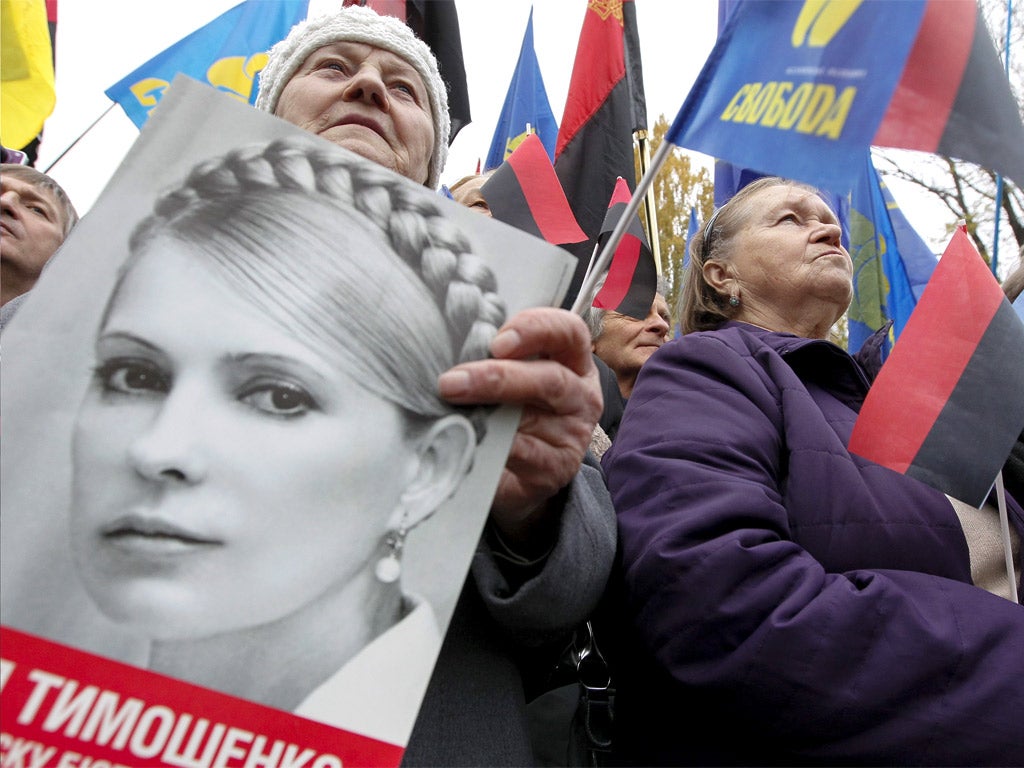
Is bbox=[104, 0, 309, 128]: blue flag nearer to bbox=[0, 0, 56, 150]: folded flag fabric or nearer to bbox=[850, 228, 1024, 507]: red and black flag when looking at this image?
bbox=[0, 0, 56, 150]: folded flag fabric

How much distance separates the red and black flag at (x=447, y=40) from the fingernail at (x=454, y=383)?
3940 mm

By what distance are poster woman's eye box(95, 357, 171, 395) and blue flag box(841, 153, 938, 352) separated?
4517mm

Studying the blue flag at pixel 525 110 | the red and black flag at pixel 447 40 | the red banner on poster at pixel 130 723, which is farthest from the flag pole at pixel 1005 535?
the blue flag at pixel 525 110

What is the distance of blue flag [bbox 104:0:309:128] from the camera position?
407 cm

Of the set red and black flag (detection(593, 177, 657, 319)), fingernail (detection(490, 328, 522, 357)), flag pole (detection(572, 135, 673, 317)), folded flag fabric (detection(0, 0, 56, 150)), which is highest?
red and black flag (detection(593, 177, 657, 319))

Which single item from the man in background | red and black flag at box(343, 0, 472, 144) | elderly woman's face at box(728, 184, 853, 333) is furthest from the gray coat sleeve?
red and black flag at box(343, 0, 472, 144)

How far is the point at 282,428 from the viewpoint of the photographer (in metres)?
0.74

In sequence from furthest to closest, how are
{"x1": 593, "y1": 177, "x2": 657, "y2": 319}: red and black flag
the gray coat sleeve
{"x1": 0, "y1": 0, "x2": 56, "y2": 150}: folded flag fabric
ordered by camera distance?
{"x1": 0, "y1": 0, "x2": 56, "y2": 150}: folded flag fabric → {"x1": 593, "y1": 177, "x2": 657, "y2": 319}: red and black flag → the gray coat sleeve

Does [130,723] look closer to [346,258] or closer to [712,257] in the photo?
[346,258]

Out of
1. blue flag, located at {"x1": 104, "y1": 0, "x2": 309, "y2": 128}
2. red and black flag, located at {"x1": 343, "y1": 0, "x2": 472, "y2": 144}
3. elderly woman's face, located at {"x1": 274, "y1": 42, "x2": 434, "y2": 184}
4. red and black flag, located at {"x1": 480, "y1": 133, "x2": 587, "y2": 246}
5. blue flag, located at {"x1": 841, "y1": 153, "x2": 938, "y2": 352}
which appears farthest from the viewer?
blue flag, located at {"x1": 841, "y1": 153, "x2": 938, "y2": 352}

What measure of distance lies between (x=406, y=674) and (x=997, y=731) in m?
0.82

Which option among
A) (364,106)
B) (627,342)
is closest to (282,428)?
(364,106)

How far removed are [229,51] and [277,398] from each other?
407cm

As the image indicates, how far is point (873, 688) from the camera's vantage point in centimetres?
108
